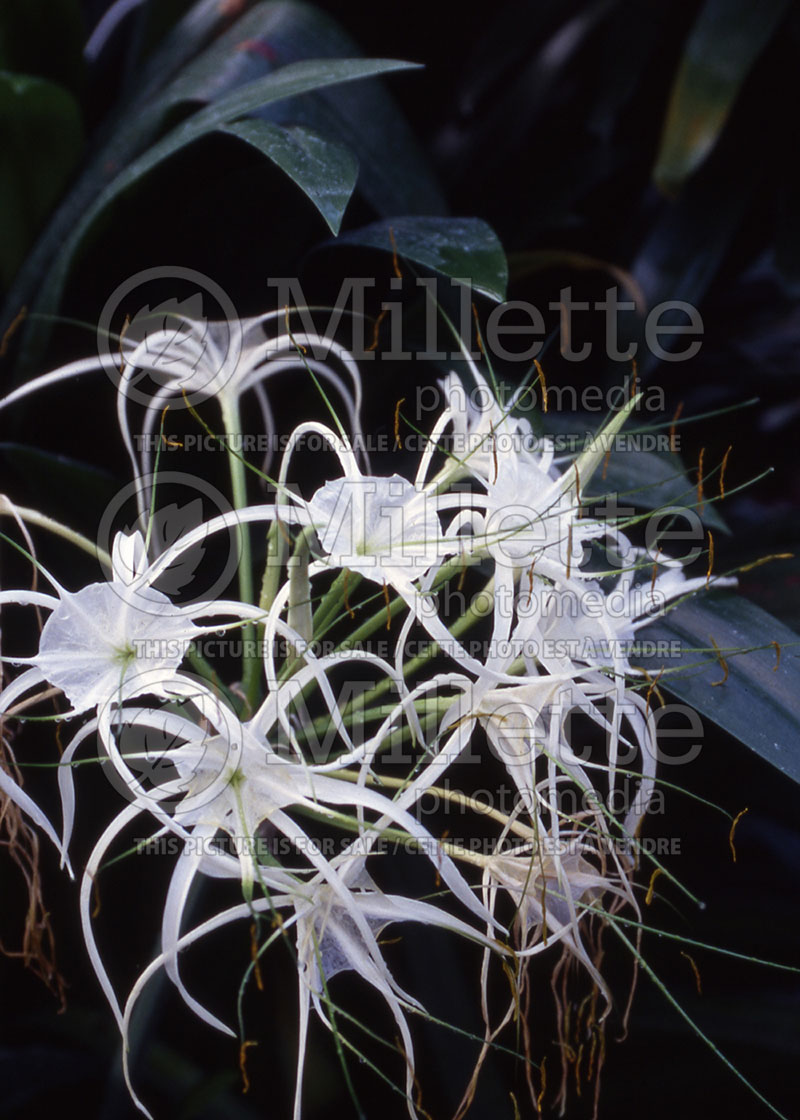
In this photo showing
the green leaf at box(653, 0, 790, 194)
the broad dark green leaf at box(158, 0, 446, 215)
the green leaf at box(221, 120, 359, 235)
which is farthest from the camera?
the green leaf at box(653, 0, 790, 194)

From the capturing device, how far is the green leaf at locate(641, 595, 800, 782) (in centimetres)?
44

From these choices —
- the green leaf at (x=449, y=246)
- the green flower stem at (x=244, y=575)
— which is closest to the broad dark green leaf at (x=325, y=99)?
the green leaf at (x=449, y=246)

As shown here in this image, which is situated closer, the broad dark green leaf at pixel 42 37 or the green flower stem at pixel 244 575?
the green flower stem at pixel 244 575

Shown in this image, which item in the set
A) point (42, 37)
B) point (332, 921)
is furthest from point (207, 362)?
point (42, 37)

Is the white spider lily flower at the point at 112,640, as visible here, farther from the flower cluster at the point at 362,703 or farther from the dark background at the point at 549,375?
the dark background at the point at 549,375

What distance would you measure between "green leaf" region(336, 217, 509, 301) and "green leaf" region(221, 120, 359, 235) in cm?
4

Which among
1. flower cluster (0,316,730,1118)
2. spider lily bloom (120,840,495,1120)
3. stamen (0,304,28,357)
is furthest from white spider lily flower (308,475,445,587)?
stamen (0,304,28,357)

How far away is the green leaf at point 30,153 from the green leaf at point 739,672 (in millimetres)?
613

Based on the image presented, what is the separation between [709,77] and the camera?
0.77 m

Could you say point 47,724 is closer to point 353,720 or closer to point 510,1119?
point 353,720

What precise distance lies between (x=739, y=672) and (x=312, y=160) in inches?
14.8

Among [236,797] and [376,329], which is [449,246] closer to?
[376,329]

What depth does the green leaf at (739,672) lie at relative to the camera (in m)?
0.44

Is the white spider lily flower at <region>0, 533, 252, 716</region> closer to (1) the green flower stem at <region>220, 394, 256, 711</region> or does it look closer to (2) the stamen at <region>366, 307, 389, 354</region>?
(1) the green flower stem at <region>220, 394, 256, 711</region>
